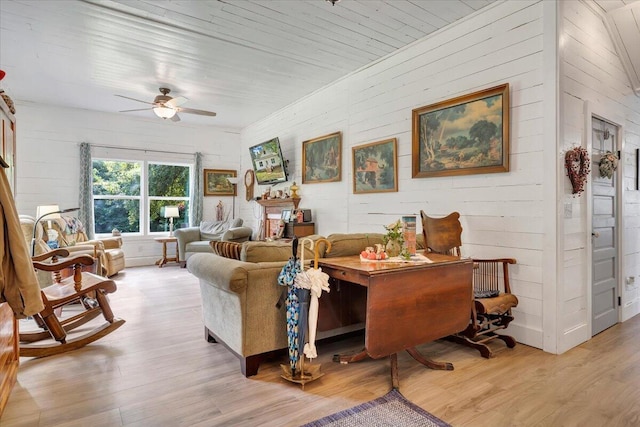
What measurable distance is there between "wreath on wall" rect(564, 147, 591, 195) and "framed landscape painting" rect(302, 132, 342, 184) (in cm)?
263

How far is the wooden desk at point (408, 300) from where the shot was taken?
1.97m

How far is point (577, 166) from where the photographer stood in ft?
9.04

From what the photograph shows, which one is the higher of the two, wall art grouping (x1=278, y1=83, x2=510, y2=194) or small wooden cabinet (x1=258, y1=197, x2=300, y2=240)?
wall art grouping (x1=278, y1=83, x2=510, y2=194)

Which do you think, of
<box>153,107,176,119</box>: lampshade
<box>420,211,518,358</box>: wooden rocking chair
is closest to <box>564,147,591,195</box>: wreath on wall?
<box>420,211,518,358</box>: wooden rocking chair

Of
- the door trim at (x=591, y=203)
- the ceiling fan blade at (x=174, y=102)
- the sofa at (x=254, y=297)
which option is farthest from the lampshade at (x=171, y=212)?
the door trim at (x=591, y=203)

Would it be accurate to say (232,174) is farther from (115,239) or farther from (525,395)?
(525,395)

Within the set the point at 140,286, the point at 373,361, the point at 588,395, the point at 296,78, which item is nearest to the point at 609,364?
the point at 588,395

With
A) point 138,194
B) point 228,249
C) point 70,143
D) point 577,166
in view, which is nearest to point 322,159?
point 228,249

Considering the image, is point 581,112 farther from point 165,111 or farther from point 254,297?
point 165,111

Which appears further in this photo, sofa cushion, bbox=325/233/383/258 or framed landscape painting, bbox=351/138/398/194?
framed landscape painting, bbox=351/138/398/194

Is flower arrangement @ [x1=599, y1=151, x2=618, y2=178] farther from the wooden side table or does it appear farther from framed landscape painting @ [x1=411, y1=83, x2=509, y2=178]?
the wooden side table

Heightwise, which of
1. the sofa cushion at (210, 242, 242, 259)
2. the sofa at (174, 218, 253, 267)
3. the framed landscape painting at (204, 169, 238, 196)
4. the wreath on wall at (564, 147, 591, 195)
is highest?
the framed landscape painting at (204, 169, 238, 196)

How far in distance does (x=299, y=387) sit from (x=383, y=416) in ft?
1.78

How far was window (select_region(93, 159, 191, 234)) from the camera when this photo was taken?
6.52 meters
